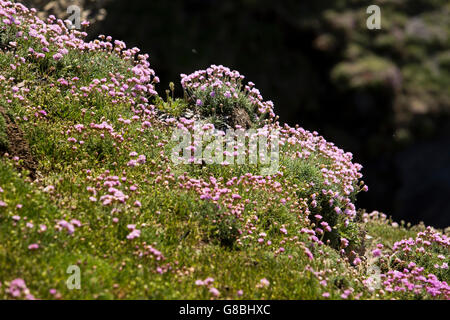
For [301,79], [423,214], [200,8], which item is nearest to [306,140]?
[423,214]

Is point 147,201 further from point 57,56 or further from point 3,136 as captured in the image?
point 57,56

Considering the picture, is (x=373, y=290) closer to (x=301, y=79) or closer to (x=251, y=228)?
(x=251, y=228)

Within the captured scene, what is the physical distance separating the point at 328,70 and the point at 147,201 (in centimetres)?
1301

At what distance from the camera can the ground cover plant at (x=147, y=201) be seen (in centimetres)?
488

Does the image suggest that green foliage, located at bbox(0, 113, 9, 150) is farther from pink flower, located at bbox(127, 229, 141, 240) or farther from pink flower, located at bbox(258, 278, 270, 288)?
pink flower, located at bbox(258, 278, 270, 288)

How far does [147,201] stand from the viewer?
605 centimetres

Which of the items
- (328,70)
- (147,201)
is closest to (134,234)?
(147,201)

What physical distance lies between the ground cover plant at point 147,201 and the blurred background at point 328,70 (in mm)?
6557

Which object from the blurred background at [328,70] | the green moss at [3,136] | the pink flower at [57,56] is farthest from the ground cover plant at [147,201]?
the blurred background at [328,70]

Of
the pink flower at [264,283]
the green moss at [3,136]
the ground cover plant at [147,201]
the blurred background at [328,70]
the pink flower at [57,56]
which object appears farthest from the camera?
the blurred background at [328,70]

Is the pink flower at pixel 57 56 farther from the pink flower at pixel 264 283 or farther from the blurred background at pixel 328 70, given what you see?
the blurred background at pixel 328 70

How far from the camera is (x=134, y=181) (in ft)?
20.7

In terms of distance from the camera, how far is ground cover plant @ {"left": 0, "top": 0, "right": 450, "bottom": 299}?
488 cm
